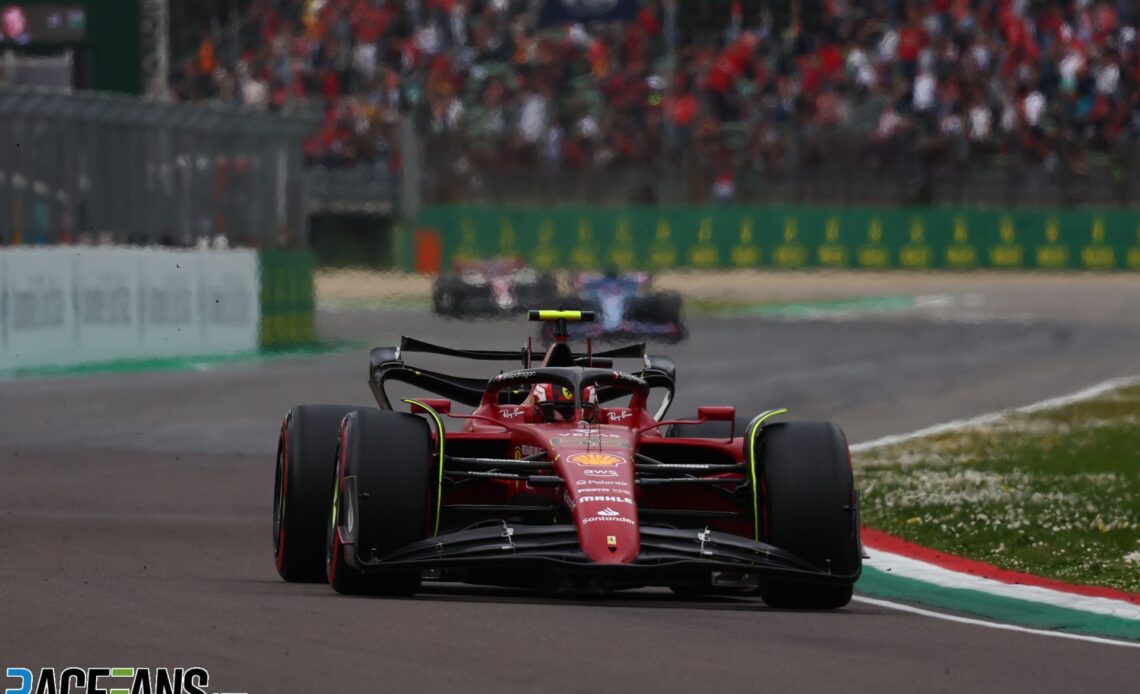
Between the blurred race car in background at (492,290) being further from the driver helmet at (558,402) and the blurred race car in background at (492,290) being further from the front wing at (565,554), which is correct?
the front wing at (565,554)

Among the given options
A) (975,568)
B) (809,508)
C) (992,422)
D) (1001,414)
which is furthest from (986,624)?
(1001,414)

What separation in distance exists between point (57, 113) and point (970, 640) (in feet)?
63.6

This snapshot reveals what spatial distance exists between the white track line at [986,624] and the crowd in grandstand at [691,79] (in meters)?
35.4

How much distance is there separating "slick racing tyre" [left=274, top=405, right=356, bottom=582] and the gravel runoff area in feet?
97.5

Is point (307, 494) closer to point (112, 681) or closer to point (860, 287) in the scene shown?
point (112, 681)

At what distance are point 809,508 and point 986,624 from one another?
2.57 feet

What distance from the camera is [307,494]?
9328mm

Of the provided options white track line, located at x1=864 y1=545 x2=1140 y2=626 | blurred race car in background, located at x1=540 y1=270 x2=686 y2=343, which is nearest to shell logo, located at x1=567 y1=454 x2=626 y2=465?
white track line, located at x1=864 y1=545 x2=1140 y2=626

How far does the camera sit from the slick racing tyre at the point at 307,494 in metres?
9.34

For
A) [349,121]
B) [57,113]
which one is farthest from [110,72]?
[349,121]

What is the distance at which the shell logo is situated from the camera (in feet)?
29.3

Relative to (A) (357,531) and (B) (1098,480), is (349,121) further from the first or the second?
(A) (357,531)

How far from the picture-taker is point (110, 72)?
1264 inches

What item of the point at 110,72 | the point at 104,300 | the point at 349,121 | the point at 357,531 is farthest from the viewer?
the point at 349,121
